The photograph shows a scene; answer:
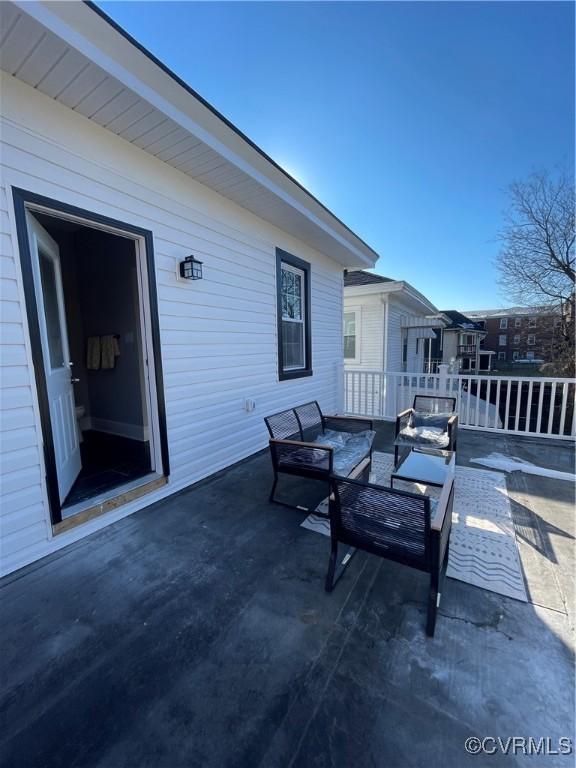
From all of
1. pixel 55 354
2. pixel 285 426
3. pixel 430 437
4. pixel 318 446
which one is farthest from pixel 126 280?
pixel 430 437

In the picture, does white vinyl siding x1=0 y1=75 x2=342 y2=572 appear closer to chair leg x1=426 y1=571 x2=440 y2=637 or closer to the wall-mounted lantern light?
the wall-mounted lantern light

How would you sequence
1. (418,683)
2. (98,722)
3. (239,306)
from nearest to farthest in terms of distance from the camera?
(98,722)
(418,683)
(239,306)

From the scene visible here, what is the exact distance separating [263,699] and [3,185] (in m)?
3.05

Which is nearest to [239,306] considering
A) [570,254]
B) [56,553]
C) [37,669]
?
[56,553]

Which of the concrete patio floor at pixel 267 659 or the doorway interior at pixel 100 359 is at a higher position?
the doorway interior at pixel 100 359


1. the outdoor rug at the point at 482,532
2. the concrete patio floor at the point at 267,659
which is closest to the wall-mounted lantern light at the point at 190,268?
the concrete patio floor at the point at 267,659

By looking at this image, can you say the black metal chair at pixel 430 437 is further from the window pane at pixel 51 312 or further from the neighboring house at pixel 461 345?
the neighboring house at pixel 461 345

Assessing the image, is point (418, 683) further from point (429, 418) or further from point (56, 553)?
point (429, 418)

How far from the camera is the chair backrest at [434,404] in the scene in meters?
4.25

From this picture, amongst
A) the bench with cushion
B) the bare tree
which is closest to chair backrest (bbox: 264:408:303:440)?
the bench with cushion

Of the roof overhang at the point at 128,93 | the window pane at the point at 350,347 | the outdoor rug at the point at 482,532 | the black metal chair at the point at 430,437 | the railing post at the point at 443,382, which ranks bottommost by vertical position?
the outdoor rug at the point at 482,532

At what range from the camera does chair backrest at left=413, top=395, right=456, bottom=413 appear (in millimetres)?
4246

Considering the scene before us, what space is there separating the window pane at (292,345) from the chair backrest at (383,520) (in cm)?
327

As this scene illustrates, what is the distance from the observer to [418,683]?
1.32 m
